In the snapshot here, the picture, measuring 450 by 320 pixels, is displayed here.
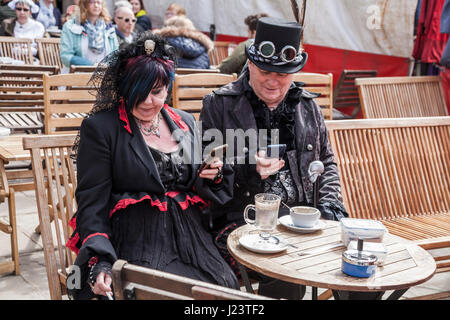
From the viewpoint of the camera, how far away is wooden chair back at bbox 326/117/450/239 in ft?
11.3

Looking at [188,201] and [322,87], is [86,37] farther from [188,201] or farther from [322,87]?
[188,201]

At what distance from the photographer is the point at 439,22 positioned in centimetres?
570

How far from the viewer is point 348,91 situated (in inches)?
257

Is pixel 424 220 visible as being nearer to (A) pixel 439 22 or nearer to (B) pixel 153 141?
(B) pixel 153 141

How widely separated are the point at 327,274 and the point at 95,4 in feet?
16.9

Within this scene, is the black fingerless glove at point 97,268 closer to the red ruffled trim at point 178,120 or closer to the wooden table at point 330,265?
the wooden table at point 330,265

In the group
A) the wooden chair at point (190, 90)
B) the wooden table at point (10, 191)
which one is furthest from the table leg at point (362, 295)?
the wooden table at point (10, 191)

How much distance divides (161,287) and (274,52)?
1.68 metres

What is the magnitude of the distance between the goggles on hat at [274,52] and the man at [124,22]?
408cm

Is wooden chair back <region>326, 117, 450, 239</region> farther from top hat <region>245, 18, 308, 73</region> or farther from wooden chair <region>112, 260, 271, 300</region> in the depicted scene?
wooden chair <region>112, 260, 271, 300</region>

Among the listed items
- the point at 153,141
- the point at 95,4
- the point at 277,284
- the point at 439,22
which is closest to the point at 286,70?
the point at 153,141

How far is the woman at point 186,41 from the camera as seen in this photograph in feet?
18.8

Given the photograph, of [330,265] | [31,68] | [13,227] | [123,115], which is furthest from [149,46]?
[31,68]
